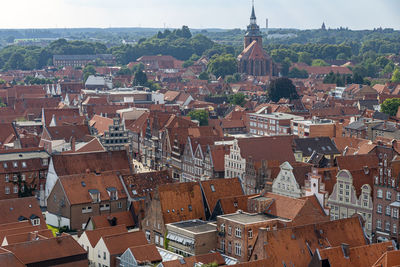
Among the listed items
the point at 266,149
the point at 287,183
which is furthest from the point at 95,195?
the point at 266,149

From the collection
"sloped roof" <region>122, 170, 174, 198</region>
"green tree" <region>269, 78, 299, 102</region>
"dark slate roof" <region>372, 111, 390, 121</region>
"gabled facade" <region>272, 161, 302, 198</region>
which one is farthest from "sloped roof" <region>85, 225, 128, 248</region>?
"green tree" <region>269, 78, 299, 102</region>

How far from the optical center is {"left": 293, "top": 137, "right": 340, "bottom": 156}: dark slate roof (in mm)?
108625

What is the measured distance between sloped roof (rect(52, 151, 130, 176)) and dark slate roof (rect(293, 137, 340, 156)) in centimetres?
2549

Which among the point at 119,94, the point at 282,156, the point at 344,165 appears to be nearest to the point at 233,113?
the point at 119,94

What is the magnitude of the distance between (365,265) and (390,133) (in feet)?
208

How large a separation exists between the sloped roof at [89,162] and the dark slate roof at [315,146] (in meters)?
25.5

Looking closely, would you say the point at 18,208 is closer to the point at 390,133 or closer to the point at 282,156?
the point at 282,156

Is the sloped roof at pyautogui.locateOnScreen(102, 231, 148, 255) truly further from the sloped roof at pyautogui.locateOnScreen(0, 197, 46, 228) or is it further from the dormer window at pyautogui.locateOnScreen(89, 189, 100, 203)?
the dormer window at pyautogui.locateOnScreen(89, 189, 100, 203)

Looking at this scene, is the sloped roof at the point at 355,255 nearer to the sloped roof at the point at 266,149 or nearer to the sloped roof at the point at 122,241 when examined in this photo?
the sloped roof at the point at 122,241

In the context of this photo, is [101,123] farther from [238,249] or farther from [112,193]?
[238,249]

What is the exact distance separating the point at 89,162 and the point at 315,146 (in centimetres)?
3291

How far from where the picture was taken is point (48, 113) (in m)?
143

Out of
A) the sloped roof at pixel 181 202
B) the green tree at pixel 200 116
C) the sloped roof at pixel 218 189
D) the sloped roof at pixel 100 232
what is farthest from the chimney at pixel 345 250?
the green tree at pixel 200 116

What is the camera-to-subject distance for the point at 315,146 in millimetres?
109875
